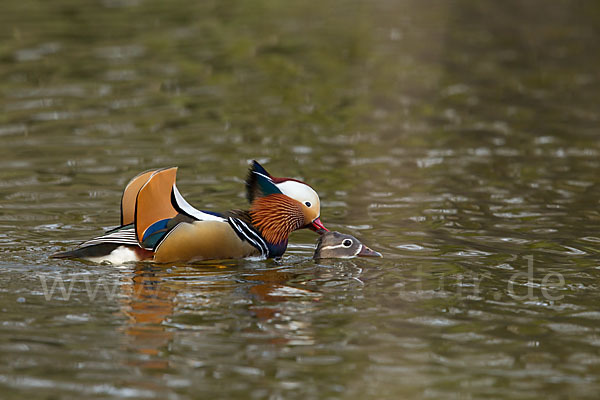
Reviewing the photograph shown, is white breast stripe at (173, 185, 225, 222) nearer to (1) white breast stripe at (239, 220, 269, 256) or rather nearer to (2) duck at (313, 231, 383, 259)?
(1) white breast stripe at (239, 220, 269, 256)

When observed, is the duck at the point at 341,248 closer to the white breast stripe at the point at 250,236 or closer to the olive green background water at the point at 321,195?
the olive green background water at the point at 321,195

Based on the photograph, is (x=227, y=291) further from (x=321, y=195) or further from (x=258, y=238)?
(x=321, y=195)

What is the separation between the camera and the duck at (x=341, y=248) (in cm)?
991

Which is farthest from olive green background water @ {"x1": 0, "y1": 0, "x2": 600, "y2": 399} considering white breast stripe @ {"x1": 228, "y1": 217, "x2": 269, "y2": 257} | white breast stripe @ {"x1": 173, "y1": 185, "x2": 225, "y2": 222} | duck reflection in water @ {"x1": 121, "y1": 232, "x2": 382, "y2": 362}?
white breast stripe @ {"x1": 173, "y1": 185, "x2": 225, "y2": 222}

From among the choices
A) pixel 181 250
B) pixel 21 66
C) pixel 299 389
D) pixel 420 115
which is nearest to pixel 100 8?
pixel 21 66

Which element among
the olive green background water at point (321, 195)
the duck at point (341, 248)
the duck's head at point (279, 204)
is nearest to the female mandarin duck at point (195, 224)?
the duck's head at point (279, 204)

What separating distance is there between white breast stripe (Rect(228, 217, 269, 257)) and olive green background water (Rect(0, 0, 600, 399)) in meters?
0.31

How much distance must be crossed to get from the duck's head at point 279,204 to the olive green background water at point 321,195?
1.25 ft

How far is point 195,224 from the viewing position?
9625 mm

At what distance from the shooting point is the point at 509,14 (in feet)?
98.8

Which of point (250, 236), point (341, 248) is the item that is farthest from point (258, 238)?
point (341, 248)

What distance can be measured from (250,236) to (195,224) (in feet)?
2.11

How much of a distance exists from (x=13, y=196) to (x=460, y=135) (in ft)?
23.8

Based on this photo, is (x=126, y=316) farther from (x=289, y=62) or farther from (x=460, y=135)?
(x=289, y=62)
